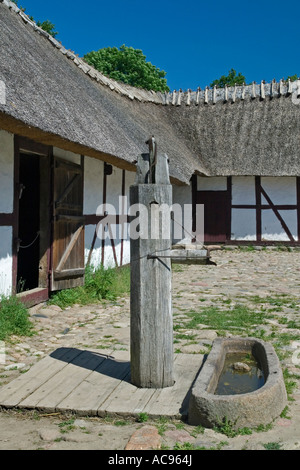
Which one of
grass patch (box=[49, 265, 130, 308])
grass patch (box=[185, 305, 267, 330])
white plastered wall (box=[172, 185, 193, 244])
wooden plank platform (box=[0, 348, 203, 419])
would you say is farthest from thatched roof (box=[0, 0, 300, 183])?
grass patch (box=[185, 305, 267, 330])

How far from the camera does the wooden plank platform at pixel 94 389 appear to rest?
3188 millimetres

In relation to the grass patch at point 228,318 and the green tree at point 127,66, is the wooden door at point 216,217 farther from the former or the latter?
the green tree at point 127,66

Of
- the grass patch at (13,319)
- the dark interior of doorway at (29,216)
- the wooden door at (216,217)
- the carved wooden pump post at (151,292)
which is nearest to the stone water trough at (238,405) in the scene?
the carved wooden pump post at (151,292)

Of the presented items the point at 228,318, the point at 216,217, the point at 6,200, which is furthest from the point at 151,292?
the point at 216,217

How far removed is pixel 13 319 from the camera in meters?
5.25

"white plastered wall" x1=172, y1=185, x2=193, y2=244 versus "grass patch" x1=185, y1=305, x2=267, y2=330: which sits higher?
"white plastered wall" x1=172, y1=185, x2=193, y2=244

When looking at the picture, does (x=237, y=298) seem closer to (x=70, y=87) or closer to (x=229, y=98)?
(x=70, y=87)

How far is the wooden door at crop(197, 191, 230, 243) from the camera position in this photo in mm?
16281

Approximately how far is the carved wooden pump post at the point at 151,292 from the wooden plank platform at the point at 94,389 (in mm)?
148

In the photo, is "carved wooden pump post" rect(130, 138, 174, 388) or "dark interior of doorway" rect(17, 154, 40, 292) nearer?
"carved wooden pump post" rect(130, 138, 174, 388)

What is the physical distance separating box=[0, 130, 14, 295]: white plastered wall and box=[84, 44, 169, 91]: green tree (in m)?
24.5

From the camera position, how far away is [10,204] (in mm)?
5809

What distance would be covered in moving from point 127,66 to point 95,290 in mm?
24688

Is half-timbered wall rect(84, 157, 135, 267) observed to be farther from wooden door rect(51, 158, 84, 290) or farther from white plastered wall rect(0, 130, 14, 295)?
white plastered wall rect(0, 130, 14, 295)
